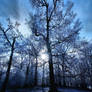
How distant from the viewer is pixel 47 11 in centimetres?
845

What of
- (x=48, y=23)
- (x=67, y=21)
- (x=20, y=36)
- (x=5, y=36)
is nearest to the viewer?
(x=67, y=21)

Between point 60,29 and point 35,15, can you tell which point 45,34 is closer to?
point 60,29

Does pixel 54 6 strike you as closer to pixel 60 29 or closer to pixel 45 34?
pixel 60 29

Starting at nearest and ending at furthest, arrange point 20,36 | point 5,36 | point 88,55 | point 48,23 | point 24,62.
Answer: point 48,23 < point 5,36 < point 20,36 < point 88,55 < point 24,62

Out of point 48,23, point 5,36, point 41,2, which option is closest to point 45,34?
point 48,23

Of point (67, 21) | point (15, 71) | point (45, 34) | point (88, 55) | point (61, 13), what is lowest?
point (15, 71)

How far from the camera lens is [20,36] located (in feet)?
40.0

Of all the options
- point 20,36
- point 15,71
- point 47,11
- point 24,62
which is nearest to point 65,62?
point 47,11

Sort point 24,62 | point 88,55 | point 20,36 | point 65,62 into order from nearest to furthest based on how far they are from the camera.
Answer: point 65,62, point 20,36, point 88,55, point 24,62

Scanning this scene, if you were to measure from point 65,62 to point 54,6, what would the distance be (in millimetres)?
6992

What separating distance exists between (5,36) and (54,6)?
8890 millimetres

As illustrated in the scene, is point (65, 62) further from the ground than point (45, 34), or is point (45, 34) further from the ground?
point (45, 34)

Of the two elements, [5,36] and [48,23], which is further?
[5,36]

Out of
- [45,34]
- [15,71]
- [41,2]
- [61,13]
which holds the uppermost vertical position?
[41,2]
